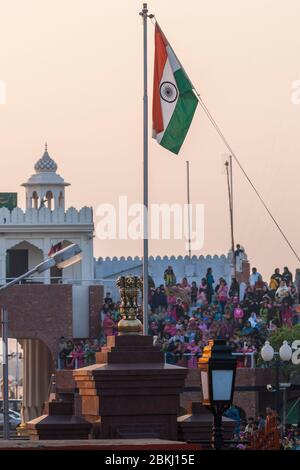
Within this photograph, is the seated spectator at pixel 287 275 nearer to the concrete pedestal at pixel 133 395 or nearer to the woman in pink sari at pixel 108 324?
the woman in pink sari at pixel 108 324

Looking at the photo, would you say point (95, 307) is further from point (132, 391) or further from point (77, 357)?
point (132, 391)

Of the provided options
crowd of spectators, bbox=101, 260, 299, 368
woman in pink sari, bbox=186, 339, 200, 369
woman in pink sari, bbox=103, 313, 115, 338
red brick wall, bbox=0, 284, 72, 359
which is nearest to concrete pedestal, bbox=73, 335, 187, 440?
crowd of spectators, bbox=101, 260, 299, 368

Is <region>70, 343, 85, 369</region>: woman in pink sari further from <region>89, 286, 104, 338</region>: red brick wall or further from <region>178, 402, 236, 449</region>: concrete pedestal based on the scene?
<region>178, 402, 236, 449</region>: concrete pedestal

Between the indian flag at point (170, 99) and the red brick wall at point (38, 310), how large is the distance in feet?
60.6

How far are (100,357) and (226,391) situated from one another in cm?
383

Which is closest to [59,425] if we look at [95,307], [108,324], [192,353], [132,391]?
[132,391]

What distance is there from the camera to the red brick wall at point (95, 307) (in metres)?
50.9

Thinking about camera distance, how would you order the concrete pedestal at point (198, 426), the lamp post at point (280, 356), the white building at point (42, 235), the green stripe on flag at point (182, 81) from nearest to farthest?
the concrete pedestal at point (198, 426)
the green stripe on flag at point (182, 81)
the lamp post at point (280, 356)
the white building at point (42, 235)

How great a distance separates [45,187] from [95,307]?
806cm

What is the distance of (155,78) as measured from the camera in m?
34.4

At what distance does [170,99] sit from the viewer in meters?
34.2

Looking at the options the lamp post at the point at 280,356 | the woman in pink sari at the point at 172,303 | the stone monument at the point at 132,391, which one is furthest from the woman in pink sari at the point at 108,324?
the stone monument at the point at 132,391
